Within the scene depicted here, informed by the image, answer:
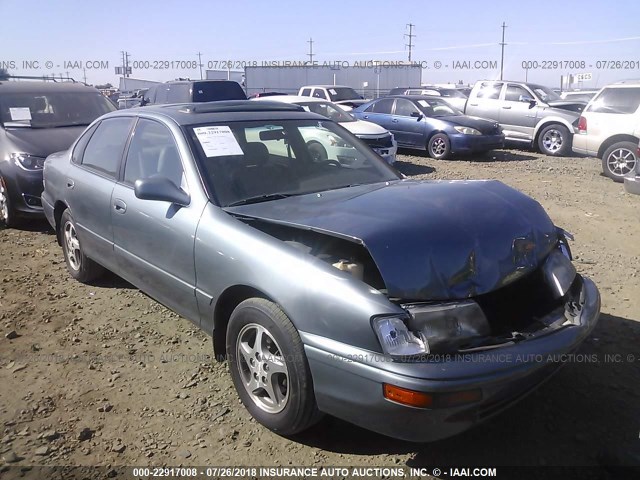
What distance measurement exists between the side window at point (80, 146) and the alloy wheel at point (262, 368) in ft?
9.25

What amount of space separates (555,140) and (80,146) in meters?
11.8

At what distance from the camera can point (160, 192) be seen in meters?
3.24

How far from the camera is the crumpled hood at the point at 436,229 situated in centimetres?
248

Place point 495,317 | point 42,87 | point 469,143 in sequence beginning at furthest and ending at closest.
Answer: point 469,143, point 42,87, point 495,317

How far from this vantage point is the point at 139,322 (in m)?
4.22

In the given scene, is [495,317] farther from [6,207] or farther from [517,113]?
[517,113]

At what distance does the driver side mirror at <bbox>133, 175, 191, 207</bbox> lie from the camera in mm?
3236

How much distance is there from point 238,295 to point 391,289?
96cm

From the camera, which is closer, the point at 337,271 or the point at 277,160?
the point at 337,271

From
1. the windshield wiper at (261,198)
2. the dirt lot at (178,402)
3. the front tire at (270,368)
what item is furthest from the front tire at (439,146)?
the front tire at (270,368)

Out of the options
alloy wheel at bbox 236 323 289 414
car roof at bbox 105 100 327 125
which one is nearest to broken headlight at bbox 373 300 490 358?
alloy wheel at bbox 236 323 289 414

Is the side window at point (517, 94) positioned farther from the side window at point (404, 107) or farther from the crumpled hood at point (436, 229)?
the crumpled hood at point (436, 229)

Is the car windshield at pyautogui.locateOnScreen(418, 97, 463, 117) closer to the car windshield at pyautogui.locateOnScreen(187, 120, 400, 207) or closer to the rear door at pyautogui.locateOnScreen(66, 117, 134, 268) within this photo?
the car windshield at pyautogui.locateOnScreen(187, 120, 400, 207)

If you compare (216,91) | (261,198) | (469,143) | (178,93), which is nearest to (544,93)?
(469,143)
